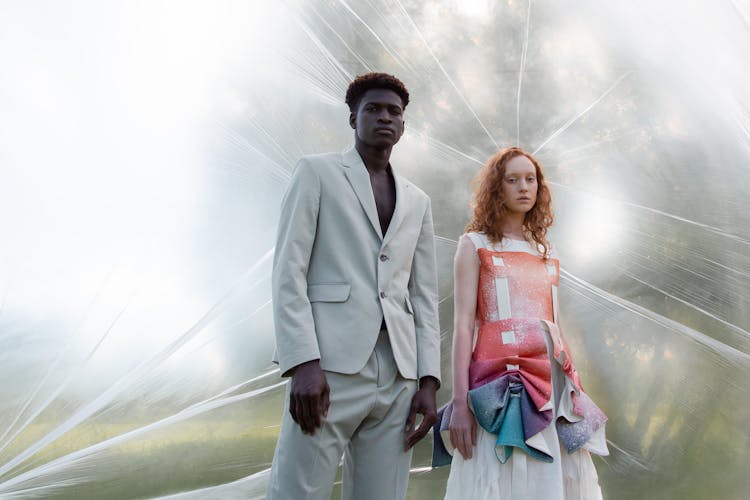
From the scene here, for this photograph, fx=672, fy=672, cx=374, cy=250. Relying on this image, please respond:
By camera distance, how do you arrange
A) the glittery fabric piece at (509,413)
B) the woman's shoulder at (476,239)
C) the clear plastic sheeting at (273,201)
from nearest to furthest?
the glittery fabric piece at (509,413) < the woman's shoulder at (476,239) < the clear plastic sheeting at (273,201)

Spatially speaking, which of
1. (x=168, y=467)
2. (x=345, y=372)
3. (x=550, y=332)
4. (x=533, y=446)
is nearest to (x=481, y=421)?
(x=533, y=446)

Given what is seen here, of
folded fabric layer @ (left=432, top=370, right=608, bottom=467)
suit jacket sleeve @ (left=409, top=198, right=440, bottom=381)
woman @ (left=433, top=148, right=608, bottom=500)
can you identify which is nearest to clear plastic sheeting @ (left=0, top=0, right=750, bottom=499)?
woman @ (left=433, top=148, right=608, bottom=500)

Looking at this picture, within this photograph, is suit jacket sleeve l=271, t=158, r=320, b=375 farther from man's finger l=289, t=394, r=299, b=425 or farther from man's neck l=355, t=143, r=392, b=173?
man's neck l=355, t=143, r=392, b=173

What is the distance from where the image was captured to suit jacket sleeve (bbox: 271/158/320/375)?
4.28 ft

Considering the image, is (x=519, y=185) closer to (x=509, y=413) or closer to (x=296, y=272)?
(x=509, y=413)

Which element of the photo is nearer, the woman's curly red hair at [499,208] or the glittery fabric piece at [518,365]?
the glittery fabric piece at [518,365]

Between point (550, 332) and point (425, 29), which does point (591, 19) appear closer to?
point (425, 29)

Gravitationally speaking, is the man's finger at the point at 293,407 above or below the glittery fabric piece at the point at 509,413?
above

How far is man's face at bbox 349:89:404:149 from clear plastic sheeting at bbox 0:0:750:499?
4.99 ft

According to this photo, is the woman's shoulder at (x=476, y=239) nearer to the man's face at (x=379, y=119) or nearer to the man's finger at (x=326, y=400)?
the man's face at (x=379, y=119)

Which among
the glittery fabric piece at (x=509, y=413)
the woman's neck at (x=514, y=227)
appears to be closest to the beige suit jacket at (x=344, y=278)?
the glittery fabric piece at (x=509, y=413)

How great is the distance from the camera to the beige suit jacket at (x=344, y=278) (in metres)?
1.34

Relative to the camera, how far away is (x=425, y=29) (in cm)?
324

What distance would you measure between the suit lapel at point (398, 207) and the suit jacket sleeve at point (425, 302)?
0.28 ft
